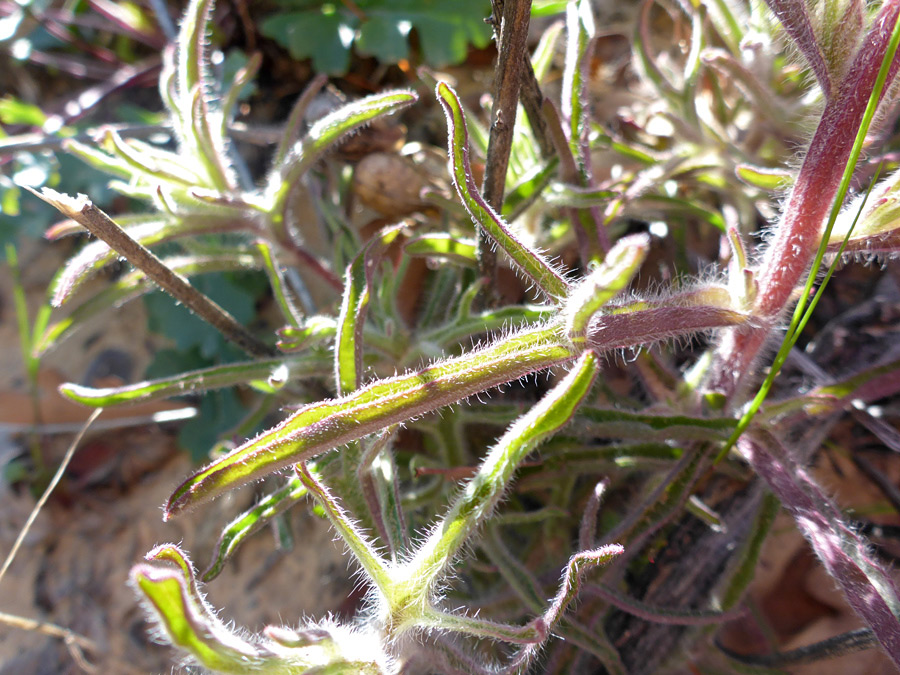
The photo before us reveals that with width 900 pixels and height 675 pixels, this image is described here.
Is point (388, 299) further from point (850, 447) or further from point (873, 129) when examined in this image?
point (850, 447)

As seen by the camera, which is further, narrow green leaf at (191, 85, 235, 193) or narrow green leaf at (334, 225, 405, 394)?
narrow green leaf at (191, 85, 235, 193)

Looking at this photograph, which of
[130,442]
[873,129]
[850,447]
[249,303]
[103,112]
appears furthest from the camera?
[103,112]

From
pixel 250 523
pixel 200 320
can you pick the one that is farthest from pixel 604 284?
pixel 200 320

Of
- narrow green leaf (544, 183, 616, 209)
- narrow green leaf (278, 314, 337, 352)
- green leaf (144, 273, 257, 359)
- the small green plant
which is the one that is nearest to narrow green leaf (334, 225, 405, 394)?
the small green plant

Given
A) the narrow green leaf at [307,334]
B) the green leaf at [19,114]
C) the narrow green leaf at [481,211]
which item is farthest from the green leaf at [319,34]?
the narrow green leaf at [481,211]

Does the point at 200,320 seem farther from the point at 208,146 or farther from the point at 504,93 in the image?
the point at 504,93

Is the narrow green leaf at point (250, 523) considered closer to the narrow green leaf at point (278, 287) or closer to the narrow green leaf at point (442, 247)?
the narrow green leaf at point (278, 287)

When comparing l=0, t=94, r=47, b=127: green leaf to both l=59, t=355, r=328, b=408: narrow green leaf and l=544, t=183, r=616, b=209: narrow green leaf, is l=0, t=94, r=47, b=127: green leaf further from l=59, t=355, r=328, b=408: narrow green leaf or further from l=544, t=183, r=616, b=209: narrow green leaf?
l=544, t=183, r=616, b=209: narrow green leaf

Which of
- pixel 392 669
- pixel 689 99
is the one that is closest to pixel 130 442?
pixel 392 669
